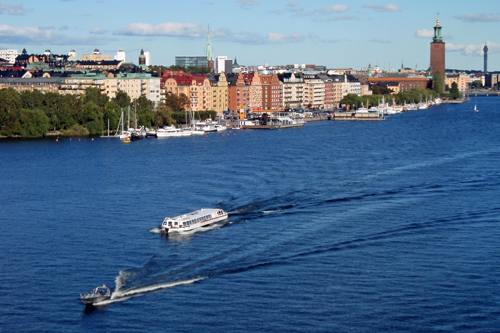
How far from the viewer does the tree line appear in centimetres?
4181

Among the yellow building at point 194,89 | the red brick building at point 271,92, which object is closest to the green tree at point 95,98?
the yellow building at point 194,89

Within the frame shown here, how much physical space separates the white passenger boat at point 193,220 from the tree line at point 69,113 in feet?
87.4

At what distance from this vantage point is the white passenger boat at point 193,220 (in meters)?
16.8

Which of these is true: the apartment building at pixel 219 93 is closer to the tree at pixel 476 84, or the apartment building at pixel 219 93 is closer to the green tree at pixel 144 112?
the green tree at pixel 144 112

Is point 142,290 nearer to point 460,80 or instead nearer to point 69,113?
point 69,113

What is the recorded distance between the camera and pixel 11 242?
1605 cm

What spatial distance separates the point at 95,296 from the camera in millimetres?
12234

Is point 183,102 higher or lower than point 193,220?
higher

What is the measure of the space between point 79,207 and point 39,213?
3.73 ft

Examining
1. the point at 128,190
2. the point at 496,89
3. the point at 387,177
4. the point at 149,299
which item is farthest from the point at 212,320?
the point at 496,89

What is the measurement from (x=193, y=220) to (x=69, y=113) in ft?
94.1

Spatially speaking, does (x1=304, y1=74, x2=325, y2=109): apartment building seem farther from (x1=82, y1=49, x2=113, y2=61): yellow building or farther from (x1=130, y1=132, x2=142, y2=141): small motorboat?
(x1=130, y1=132, x2=142, y2=141): small motorboat

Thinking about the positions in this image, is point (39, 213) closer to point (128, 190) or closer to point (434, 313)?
point (128, 190)

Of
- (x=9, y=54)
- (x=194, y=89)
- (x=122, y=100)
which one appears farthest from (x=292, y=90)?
(x=9, y=54)
